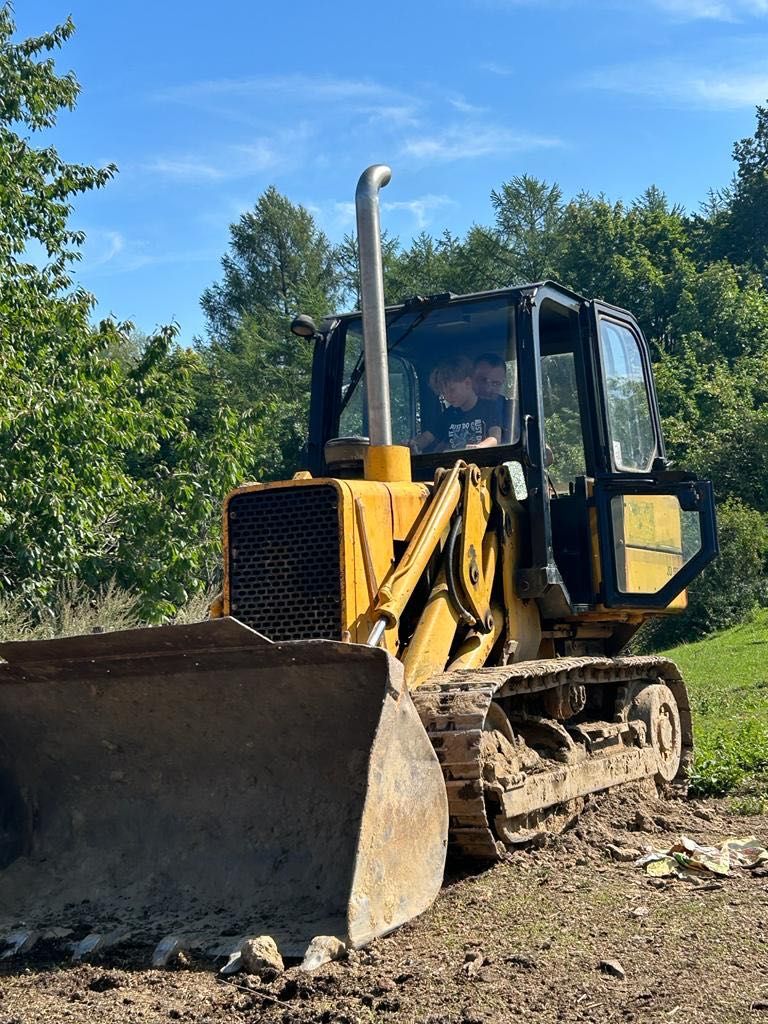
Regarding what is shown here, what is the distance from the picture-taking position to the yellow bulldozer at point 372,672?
4.98 m

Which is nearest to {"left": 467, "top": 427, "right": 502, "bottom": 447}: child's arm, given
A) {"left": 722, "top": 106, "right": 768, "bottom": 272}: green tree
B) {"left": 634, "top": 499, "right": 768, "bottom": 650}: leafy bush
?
{"left": 634, "top": 499, "right": 768, "bottom": 650}: leafy bush

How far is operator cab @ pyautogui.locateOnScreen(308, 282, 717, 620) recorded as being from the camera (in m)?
7.12

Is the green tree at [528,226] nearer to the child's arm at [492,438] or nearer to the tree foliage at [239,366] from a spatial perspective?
the tree foliage at [239,366]

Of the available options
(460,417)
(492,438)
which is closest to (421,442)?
(460,417)

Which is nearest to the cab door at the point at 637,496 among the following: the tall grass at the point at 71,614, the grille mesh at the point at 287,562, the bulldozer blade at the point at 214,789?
the grille mesh at the point at 287,562

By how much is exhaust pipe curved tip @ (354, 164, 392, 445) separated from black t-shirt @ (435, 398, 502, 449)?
769mm

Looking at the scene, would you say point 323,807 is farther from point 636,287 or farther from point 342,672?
point 636,287

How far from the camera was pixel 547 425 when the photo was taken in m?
7.44

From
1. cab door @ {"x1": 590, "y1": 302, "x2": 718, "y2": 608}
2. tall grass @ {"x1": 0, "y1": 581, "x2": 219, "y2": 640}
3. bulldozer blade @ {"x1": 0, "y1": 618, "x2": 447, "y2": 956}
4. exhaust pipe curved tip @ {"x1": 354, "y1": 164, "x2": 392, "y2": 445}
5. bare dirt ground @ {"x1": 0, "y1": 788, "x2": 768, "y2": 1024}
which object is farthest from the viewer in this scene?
tall grass @ {"x1": 0, "y1": 581, "x2": 219, "y2": 640}

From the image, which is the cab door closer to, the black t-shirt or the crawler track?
the crawler track

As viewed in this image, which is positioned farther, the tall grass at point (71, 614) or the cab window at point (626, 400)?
the tall grass at point (71, 614)

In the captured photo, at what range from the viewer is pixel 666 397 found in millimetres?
32344

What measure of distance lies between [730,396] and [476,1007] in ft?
91.7

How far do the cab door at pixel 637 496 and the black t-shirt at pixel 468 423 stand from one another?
878 mm
